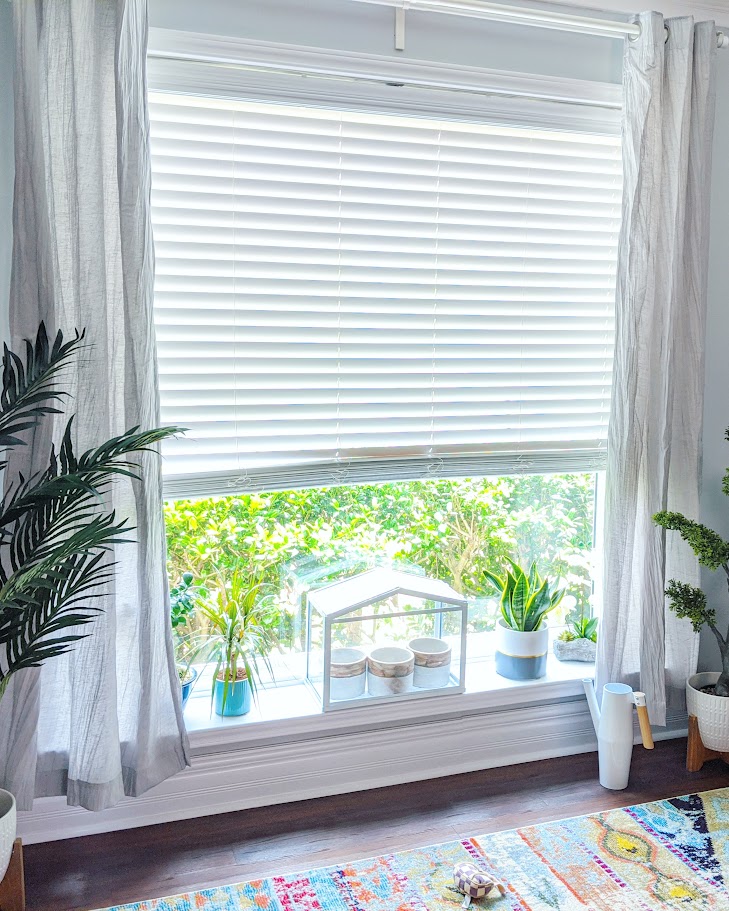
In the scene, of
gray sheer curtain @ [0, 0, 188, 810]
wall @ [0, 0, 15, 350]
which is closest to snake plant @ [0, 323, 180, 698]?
gray sheer curtain @ [0, 0, 188, 810]

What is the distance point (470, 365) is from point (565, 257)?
0.46 meters

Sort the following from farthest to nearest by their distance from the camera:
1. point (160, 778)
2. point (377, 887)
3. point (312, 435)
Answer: point (312, 435) → point (160, 778) → point (377, 887)

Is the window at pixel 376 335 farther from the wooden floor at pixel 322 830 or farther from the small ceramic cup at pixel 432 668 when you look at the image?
the wooden floor at pixel 322 830

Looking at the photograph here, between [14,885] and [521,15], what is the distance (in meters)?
2.44

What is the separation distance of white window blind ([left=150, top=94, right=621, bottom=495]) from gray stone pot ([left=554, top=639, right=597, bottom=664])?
60cm

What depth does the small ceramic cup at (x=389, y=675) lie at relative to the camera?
232 centimetres

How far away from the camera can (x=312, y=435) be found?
225cm

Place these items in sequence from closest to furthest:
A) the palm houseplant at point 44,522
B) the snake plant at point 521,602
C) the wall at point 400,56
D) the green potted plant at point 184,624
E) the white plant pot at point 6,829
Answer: the palm houseplant at point 44,522, the white plant pot at point 6,829, the wall at point 400,56, the green potted plant at point 184,624, the snake plant at point 521,602

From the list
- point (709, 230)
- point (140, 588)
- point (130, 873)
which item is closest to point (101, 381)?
point (140, 588)

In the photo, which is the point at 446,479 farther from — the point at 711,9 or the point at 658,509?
the point at 711,9

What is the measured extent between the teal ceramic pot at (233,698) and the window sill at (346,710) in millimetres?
20

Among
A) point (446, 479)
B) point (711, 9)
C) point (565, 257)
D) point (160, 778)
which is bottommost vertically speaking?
point (160, 778)

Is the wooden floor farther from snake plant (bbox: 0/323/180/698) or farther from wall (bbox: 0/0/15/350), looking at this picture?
wall (bbox: 0/0/15/350)

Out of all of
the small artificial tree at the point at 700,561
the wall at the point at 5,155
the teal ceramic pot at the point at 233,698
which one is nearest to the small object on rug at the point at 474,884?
the teal ceramic pot at the point at 233,698
